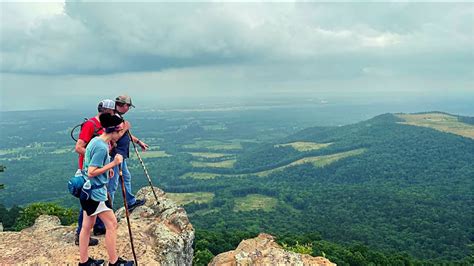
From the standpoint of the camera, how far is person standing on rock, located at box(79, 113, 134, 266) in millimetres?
8172

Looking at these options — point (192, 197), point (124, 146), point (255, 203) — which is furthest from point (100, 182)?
point (192, 197)

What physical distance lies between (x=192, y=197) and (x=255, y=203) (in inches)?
1196

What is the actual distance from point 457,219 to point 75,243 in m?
121

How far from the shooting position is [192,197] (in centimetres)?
16262

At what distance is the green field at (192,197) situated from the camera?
502ft

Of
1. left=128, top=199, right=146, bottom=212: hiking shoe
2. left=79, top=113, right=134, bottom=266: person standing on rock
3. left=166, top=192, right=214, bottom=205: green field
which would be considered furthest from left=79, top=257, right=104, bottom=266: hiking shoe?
left=166, top=192, right=214, bottom=205: green field

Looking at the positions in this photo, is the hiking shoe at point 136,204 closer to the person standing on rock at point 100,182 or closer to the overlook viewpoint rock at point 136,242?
the overlook viewpoint rock at point 136,242

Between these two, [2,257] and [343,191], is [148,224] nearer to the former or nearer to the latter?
[2,257]

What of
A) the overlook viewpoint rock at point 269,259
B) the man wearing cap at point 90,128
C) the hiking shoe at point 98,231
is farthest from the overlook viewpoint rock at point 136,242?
the man wearing cap at point 90,128

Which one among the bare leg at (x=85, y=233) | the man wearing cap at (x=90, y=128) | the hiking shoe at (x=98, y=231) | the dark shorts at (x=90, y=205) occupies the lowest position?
the hiking shoe at (x=98, y=231)

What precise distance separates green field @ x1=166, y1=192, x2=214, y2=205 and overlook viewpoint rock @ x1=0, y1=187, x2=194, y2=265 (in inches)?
5416

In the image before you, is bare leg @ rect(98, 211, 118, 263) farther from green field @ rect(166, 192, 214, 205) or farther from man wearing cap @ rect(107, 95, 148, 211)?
green field @ rect(166, 192, 214, 205)

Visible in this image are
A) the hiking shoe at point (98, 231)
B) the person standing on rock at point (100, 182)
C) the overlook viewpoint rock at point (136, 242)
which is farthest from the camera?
the hiking shoe at point (98, 231)

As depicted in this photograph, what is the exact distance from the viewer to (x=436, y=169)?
595 ft
